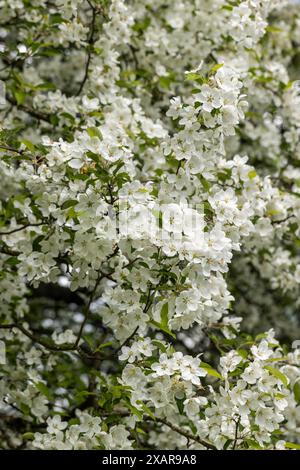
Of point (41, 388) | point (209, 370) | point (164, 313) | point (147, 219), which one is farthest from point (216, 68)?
point (41, 388)

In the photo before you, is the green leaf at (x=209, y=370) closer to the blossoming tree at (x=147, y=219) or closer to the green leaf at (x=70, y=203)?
the blossoming tree at (x=147, y=219)

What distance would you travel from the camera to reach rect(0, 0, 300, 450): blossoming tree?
2.67 m

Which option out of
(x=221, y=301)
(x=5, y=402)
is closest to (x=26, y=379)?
(x=5, y=402)

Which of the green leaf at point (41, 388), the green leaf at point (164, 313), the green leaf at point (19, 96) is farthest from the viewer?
the green leaf at point (19, 96)

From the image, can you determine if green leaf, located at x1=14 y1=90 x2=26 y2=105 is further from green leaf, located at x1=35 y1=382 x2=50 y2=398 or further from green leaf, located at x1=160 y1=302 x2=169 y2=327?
green leaf, located at x1=160 y1=302 x2=169 y2=327

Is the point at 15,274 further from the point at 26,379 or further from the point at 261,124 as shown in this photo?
the point at 261,124

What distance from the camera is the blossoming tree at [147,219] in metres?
2.67

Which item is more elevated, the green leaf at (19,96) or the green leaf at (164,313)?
the green leaf at (19,96)

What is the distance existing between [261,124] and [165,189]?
2.52 metres

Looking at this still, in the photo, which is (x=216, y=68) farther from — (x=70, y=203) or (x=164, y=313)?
(x=164, y=313)

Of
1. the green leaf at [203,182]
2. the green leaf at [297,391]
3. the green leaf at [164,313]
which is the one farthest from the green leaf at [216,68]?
the green leaf at [297,391]

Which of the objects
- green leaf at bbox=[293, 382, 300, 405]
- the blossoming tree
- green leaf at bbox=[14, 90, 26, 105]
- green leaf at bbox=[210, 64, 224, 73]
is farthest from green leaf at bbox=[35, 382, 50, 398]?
green leaf at bbox=[210, 64, 224, 73]

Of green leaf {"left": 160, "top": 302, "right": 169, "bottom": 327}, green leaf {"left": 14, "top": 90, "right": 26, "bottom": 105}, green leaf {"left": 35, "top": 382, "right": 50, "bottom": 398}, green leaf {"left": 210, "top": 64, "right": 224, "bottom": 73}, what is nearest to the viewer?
green leaf {"left": 160, "top": 302, "right": 169, "bottom": 327}

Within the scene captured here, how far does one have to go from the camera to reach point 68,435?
3.08m
